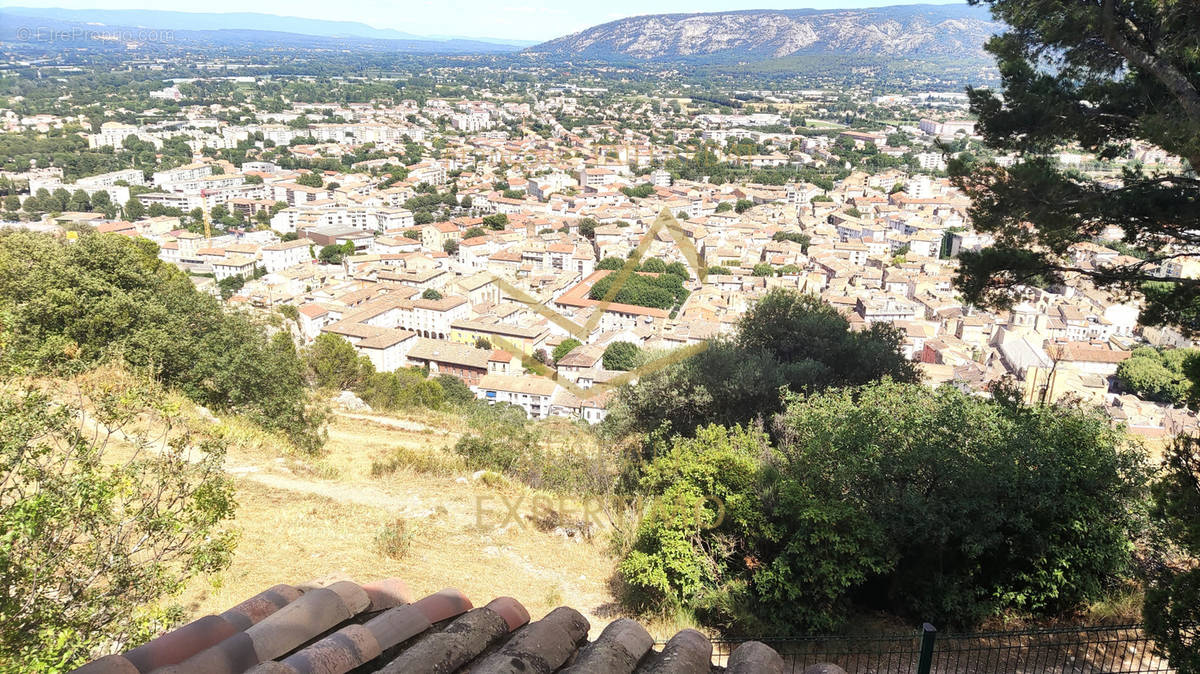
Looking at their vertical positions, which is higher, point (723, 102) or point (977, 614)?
point (723, 102)

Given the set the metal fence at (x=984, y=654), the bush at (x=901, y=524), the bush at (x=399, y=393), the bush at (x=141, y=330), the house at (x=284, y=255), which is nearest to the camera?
the metal fence at (x=984, y=654)

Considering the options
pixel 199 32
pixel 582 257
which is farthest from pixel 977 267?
pixel 199 32

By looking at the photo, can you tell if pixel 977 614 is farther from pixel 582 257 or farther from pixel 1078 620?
pixel 582 257

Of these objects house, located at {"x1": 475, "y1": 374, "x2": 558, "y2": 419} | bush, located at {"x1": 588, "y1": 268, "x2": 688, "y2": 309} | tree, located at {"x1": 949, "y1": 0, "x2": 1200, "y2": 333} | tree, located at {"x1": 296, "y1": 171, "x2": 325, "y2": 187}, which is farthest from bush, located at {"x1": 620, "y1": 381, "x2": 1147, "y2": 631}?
tree, located at {"x1": 296, "y1": 171, "x2": 325, "y2": 187}

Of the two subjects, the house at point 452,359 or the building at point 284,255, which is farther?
the building at point 284,255

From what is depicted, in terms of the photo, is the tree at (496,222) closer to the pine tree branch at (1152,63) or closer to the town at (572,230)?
the town at (572,230)

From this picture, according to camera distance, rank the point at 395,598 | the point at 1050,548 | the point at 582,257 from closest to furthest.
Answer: the point at 395,598 → the point at 1050,548 → the point at 582,257

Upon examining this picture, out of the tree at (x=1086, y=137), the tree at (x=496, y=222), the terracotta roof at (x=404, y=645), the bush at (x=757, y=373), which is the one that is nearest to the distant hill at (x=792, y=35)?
the tree at (x=496, y=222)

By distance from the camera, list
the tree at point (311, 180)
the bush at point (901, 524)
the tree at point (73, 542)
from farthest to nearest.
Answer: the tree at point (311, 180) → the bush at point (901, 524) → the tree at point (73, 542)
